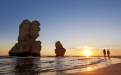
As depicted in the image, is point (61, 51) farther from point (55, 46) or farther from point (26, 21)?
point (26, 21)

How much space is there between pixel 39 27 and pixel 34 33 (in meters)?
5.91

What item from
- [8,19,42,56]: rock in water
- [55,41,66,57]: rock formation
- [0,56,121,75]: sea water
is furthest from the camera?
[55,41,66,57]: rock formation

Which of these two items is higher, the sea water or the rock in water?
the rock in water

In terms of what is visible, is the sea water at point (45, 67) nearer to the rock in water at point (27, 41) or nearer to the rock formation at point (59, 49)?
the rock in water at point (27, 41)

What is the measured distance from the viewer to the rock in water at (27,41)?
78.8 meters

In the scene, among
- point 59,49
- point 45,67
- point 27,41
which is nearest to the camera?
point 45,67

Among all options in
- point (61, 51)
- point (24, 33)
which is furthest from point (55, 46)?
point (24, 33)

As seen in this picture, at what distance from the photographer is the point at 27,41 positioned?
80.6 m

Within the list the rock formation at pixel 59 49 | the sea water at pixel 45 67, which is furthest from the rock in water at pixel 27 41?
the sea water at pixel 45 67

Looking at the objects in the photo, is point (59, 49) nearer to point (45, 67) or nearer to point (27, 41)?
point (27, 41)

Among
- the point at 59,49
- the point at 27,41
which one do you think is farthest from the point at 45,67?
the point at 59,49

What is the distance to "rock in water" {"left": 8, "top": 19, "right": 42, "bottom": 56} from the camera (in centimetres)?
7875

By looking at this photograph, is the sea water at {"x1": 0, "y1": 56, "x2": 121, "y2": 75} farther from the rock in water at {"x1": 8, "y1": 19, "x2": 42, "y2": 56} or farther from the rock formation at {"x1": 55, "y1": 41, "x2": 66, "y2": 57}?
the rock formation at {"x1": 55, "y1": 41, "x2": 66, "y2": 57}

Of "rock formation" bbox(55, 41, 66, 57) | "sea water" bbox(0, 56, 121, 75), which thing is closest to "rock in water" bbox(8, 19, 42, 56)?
"rock formation" bbox(55, 41, 66, 57)
